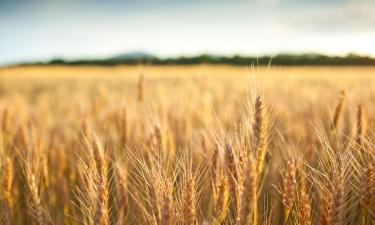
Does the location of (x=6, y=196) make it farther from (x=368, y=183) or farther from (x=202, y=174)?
(x=368, y=183)

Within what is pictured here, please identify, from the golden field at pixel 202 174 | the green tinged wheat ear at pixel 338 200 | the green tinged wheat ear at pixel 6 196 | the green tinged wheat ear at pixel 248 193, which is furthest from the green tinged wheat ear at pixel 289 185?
the green tinged wheat ear at pixel 6 196

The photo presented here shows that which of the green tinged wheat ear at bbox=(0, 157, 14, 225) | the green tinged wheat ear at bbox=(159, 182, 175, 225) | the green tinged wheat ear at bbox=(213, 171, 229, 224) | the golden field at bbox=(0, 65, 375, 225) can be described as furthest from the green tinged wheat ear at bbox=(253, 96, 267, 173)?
the green tinged wheat ear at bbox=(0, 157, 14, 225)

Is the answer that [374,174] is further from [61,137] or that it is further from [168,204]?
[61,137]

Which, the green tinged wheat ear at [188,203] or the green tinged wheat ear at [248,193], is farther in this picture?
the green tinged wheat ear at [188,203]

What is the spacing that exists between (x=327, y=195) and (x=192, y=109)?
2221mm

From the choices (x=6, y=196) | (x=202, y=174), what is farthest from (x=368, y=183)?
(x=6, y=196)

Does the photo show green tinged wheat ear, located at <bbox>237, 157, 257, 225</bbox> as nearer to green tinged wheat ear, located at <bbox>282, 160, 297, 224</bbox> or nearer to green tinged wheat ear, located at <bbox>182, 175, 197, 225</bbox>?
green tinged wheat ear, located at <bbox>182, 175, 197, 225</bbox>

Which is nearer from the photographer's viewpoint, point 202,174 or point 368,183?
point 368,183

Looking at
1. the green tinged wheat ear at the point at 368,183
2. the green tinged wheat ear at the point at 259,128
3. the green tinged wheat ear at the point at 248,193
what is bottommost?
the green tinged wheat ear at the point at 368,183

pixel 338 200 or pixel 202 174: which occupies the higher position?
pixel 338 200

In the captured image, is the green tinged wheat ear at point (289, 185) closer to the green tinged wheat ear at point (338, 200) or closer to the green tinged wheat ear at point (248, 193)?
the green tinged wheat ear at point (338, 200)

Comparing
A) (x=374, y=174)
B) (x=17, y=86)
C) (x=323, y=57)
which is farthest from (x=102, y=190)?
(x=323, y=57)

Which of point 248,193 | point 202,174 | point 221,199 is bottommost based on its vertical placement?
point 202,174

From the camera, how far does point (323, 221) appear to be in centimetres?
104
